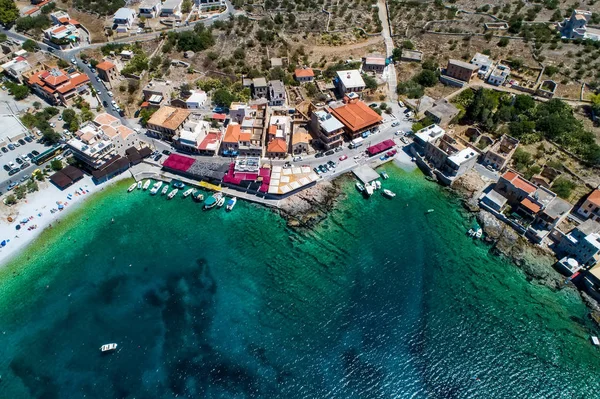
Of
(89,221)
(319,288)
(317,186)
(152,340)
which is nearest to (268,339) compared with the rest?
(319,288)

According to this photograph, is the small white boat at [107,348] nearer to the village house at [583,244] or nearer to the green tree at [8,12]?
the village house at [583,244]

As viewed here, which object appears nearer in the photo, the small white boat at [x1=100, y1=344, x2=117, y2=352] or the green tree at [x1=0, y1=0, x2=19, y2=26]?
the small white boat at [x1=100, y1=344, x2=117, y2=352]

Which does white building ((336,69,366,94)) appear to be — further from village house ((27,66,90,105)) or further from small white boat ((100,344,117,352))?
small white boat ((100,344,117,352))

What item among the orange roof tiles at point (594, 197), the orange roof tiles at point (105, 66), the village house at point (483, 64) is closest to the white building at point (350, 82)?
the village house at point (483, 64)

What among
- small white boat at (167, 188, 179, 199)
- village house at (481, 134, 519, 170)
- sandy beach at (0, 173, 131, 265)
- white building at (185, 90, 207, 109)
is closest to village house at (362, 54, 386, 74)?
village house at (481, 134, 519, 170)

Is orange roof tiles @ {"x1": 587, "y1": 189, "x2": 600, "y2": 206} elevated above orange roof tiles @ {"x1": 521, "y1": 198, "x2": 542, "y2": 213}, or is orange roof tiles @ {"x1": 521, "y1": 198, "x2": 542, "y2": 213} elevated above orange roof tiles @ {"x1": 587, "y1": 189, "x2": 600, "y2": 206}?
orange roof tiles @ {"x1": 587, "y1": 189, "x2": 600, "y2": 206}

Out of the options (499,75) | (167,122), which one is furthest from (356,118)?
(167,122)
